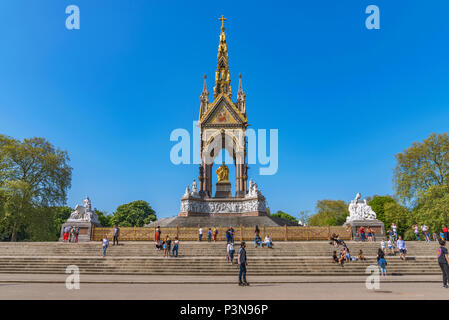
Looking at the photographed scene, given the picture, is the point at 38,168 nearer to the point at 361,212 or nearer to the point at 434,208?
the point at 361,212

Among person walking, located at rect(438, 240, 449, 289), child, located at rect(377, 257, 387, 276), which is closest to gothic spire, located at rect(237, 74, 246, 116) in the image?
child, located at rect(377, 257, 387, 276)

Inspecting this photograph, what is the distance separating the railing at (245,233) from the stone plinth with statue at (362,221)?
28.1 inches

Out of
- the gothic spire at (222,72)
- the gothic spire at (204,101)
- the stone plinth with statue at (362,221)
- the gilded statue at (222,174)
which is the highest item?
the gothic spire at (222,72)

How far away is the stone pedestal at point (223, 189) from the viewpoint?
124ft

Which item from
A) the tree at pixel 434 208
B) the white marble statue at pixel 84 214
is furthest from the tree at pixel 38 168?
the tree at pixel 434 208

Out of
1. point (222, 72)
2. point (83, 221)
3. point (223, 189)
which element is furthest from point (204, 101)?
point (83, 221)

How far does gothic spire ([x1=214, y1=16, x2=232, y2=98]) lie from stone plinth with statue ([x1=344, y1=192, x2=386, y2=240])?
918 inches

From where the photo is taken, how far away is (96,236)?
76.2 ft

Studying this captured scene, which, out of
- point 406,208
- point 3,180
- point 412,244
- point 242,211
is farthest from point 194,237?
point 406,208

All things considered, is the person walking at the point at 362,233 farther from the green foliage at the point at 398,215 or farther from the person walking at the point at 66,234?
the person walking at the point at 66,234

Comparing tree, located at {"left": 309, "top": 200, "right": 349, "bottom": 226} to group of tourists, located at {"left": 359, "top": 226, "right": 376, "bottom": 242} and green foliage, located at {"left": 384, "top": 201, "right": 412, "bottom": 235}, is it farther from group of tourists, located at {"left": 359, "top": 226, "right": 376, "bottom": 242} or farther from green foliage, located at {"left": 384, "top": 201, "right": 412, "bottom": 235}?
group of tourists, located at {"left": 359, "top": 226, "right": 376, "bottom": 242}

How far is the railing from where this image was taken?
22.8 m
